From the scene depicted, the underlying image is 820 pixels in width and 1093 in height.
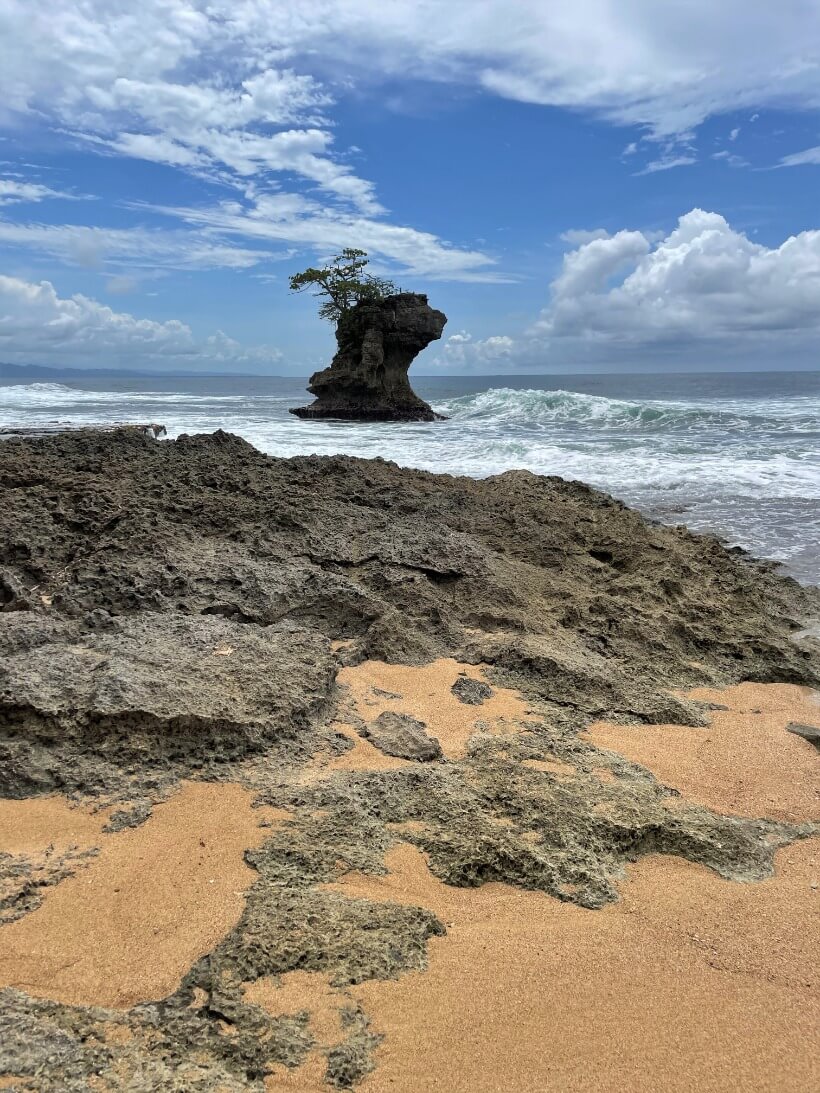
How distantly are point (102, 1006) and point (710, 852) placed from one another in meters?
1.89

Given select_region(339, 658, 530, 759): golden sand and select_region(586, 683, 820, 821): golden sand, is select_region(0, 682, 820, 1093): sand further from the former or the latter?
select_region(339, 658, 530, 759): golden sand

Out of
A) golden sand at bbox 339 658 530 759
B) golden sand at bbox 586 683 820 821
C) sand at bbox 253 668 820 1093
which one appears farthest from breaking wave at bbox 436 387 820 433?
sand at bbox 253 668 820 1093

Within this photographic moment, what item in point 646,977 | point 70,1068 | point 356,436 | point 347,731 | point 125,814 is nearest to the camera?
point 70,1068

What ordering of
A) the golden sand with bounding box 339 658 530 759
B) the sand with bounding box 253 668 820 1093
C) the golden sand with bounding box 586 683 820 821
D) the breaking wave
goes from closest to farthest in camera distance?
the sand with bounding box 253 668 820 1093, the golden sand with bounding box 586 683 820 821, the golden sand with bounding box 339 658 530 759, the breaking wave

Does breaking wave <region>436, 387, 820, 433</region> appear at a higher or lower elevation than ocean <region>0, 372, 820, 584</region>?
higher

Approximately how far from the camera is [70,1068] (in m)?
1.48

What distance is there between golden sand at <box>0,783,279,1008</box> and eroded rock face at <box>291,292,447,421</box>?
95.2ft

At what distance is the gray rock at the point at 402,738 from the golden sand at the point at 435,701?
72 mm

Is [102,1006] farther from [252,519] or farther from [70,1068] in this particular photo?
[252,519]

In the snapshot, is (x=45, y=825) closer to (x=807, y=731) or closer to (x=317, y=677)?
(x=317, y=677)

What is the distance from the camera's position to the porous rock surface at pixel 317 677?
1.81 metres

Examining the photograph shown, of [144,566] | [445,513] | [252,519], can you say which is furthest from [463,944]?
[445,513]

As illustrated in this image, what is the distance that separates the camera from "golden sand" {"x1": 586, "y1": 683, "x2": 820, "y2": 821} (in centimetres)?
292

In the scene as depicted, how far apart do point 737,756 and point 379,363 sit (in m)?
29.3
